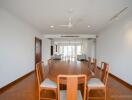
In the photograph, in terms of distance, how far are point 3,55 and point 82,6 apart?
2.60 meters

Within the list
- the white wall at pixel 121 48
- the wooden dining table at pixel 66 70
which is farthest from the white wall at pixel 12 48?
the white wall at pixel 121 48

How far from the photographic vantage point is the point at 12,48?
3.86 metres

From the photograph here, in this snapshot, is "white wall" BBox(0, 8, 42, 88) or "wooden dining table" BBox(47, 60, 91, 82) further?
"white wall" BBox(0, 8, 42, 88)

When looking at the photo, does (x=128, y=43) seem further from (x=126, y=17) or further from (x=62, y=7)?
(x=62, y=7)

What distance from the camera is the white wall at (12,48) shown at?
3359 millimetres

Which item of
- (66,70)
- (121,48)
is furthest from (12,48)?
(121,48)

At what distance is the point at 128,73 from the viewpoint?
3850mm

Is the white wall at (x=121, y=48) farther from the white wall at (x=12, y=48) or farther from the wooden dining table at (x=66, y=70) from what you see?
the white wall at (x=12, y=48)

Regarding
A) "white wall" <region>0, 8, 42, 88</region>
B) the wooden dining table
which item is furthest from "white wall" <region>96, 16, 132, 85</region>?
"white wall" <region>0, 8, 42, 88</region>

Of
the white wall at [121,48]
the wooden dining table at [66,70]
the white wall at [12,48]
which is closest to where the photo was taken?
the wooden dining table at [66,70]

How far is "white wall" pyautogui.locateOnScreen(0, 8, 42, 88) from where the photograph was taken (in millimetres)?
3359

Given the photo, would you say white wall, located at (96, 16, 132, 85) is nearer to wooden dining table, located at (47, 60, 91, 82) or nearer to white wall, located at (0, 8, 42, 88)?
wooden dining table, located at (47, 60, 91, 82)

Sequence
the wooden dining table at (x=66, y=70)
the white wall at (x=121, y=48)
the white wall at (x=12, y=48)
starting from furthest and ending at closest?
1. the white wall at (x=121, y=48)
2. the white wall at (x=12, y=48)
3. the wooden dining table at (x=66, y=70)

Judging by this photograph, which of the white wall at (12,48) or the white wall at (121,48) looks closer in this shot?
the white wall at (12,48)
